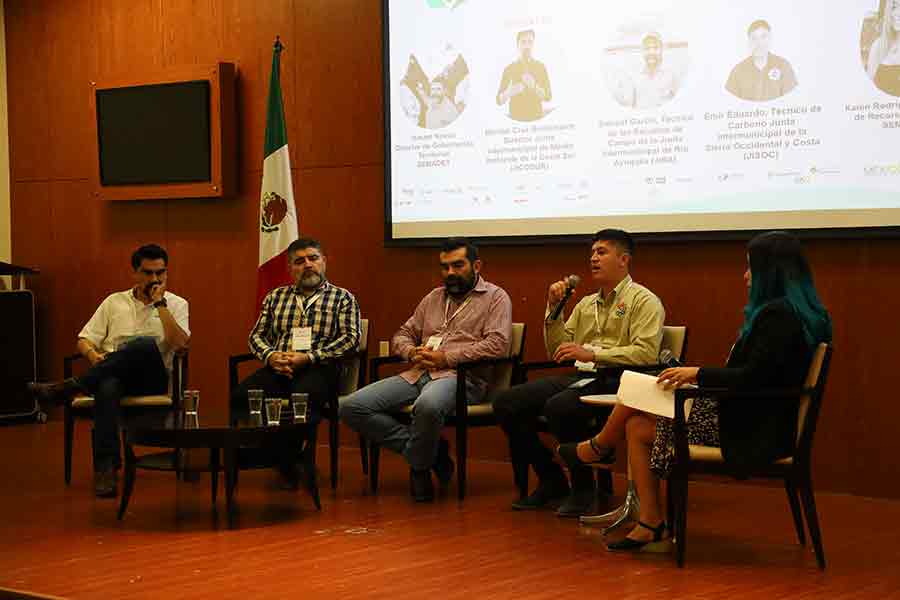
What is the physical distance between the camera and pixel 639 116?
247 inches

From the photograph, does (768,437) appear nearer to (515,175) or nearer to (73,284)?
(515,175)

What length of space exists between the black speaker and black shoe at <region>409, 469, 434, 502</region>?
374 cm

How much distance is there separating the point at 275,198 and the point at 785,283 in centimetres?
355

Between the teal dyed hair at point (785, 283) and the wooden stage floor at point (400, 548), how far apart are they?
824 mm

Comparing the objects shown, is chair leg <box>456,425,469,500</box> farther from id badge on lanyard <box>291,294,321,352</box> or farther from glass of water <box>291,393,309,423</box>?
id badge on lanyard <box>291,294,321,352</box>

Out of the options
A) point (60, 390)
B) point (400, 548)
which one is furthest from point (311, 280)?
point (400, 548)

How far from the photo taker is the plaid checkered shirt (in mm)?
6285

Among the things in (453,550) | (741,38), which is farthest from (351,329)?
(741,38)

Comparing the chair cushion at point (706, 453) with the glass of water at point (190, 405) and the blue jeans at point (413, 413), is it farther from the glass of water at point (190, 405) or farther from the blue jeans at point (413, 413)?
the glass of water at point (190, 405)

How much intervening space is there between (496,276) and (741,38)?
1.76 metres

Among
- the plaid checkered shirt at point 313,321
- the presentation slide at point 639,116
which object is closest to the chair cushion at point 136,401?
the plaid checkered shirt at point 313,321

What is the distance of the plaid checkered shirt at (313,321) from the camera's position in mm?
6285

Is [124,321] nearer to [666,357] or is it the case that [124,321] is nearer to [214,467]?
[214,467]

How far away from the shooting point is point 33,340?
28.2 ft
